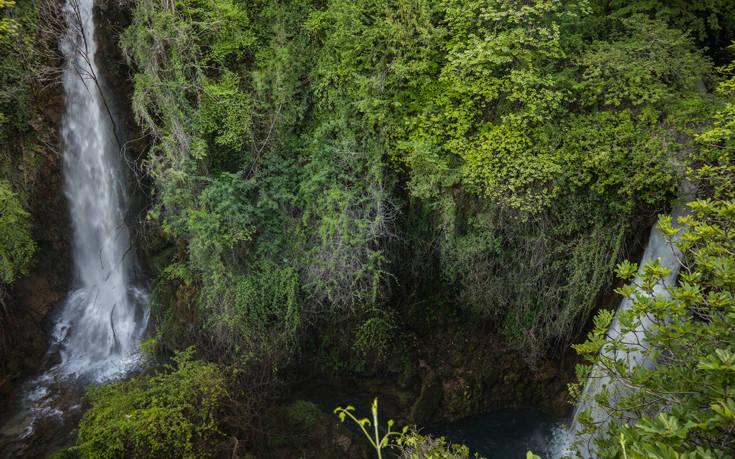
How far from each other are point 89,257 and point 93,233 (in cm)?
62

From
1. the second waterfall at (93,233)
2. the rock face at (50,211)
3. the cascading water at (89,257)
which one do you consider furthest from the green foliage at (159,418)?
the rock face at (50,211)

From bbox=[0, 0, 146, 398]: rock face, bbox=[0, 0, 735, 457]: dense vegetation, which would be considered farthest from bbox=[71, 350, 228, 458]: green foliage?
bbox=[0, 0, 146, 398]: rock face

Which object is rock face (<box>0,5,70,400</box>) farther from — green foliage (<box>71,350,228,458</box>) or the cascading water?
green foliage (<box>71,350,228,458</box>)

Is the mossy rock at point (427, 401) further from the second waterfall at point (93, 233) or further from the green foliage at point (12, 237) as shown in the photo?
the green foliage at point (12, 237)

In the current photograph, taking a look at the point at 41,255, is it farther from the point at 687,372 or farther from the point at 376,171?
the point at 687,372

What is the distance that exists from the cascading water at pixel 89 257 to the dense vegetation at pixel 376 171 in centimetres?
73

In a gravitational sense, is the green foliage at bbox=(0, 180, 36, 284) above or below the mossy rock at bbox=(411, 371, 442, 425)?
above

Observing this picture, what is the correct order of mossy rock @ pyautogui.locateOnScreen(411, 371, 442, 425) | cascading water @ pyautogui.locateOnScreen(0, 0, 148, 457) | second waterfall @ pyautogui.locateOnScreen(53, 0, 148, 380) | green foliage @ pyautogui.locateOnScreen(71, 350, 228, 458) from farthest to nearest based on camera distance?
second waterfall @ pyautogui.locateOnScreen(53, 0, 148, 380) < cascading water @ pyautogui.locateOnScreen(0, 0, 148, 457) < mossy rock @ pyautogui.locateOnScreen(411, 371, 442, 425) < green foliage @ pyautogui.locateOnScreen(71, 350, 228, 458)

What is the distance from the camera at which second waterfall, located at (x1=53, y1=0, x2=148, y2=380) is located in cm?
845

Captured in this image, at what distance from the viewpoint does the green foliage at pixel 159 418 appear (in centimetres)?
554

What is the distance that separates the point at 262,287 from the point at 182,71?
410 cm

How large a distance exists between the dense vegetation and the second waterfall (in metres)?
0.72

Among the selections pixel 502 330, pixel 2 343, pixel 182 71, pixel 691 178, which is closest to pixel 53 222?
pixel 2 343

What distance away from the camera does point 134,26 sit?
7.57 meters
